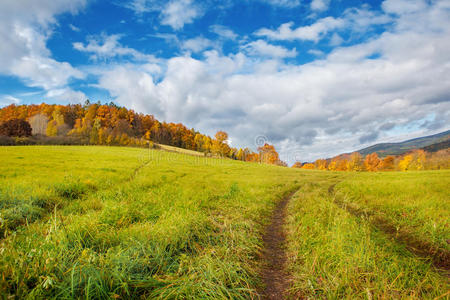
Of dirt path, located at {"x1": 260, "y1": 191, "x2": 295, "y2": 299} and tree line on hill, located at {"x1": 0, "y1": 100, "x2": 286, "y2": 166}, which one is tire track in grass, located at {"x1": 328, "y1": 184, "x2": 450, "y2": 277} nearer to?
dirt path, located at {"x1": 260, "y1": 191, "x2": 295, "y2": 299}

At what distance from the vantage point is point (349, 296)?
117 inches

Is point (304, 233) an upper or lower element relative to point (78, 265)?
lower

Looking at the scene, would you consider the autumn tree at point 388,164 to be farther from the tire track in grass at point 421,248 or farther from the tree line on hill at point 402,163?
the tire track in grass at point 421,248

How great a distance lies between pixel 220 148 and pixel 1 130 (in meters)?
67.9

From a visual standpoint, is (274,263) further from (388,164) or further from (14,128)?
(388,164)

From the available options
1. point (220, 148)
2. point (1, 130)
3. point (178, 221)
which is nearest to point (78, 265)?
point (178, 221)

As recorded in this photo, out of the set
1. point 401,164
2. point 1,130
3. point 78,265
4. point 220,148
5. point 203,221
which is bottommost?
point 401,164

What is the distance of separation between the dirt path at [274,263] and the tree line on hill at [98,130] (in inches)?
2410

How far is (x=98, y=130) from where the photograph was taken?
6756cm

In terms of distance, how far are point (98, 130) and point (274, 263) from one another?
8009 cm

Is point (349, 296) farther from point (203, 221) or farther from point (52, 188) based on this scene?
point (52, 188)

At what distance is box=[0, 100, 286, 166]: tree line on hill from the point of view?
53.2 m

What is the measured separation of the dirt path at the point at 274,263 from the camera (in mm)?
3625

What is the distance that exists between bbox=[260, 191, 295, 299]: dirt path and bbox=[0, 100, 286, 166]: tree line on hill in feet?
201
